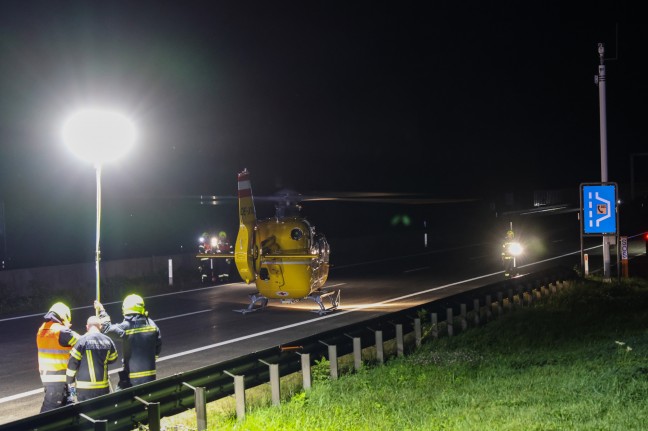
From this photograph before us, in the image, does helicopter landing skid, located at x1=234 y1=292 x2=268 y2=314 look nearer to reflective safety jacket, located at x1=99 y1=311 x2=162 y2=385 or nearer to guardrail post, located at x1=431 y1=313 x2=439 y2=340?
guardrail post, located at x1=431 y1=313 x2=439 y2=340

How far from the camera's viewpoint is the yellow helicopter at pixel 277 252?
65.3 feet

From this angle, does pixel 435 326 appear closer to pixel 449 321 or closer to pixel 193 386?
pixel 449 321

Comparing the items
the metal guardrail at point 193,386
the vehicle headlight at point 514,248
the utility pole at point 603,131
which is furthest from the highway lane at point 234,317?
the utility pole at point 603,131

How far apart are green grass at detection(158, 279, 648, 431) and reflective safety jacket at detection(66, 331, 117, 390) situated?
113cm

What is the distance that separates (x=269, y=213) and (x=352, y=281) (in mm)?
22337

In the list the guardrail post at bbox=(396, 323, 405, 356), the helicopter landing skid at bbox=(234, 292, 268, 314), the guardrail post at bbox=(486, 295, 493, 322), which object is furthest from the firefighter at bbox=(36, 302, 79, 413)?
the helicopter landing skid at bbox=(234, 292, 268, 314)

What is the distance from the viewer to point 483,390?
10688 mm

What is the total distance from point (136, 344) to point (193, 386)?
863 mm

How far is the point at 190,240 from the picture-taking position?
43.1 meters

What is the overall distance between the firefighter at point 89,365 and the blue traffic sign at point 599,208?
62.7 feet

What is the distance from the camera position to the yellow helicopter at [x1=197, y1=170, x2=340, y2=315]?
1991cm

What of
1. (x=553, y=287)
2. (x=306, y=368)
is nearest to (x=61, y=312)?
(x=306, y=368)

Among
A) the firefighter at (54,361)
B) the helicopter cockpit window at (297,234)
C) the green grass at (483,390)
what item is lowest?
the green grass at (483,390)

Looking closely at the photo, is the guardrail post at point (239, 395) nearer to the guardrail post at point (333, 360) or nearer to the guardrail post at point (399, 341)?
the guardrail post at point (333, 360)
